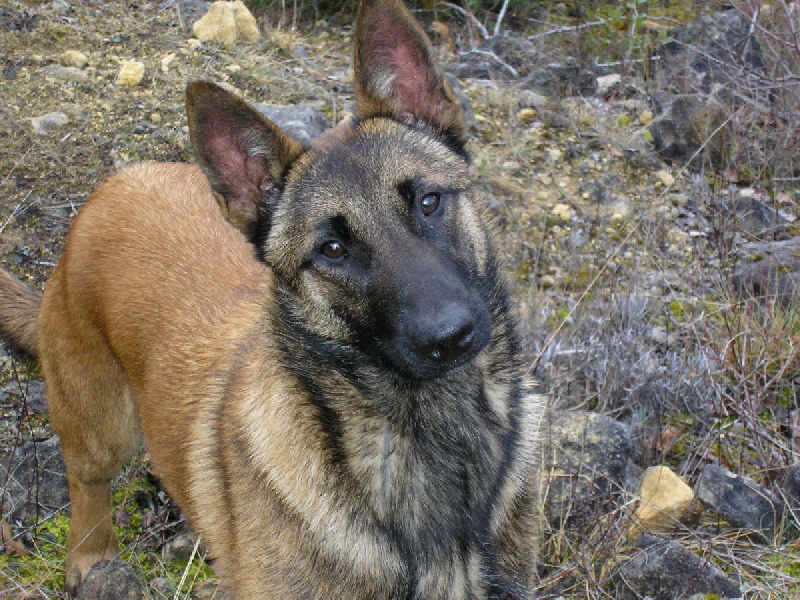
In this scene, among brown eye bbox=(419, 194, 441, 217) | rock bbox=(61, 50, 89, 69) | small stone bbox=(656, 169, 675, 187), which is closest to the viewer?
brown eye bbox=(419, 194, 441, 217)

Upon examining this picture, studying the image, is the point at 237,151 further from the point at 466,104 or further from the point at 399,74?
the point at 466,104

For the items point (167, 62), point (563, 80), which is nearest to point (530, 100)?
point (563, 80)

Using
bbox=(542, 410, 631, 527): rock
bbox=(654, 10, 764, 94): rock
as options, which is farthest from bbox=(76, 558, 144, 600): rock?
bbox=(654, 10, 764, 94): rock

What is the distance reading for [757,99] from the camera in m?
6.68

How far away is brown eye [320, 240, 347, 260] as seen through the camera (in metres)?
2.74

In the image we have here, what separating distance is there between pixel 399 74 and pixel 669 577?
213 cm

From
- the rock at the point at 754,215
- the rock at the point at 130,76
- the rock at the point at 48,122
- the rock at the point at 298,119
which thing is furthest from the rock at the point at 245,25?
the rock at the point at 754,215

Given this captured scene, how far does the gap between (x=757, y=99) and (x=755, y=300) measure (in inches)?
107

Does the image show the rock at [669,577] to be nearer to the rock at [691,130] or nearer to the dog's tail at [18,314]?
the dog's tail at [18,314]

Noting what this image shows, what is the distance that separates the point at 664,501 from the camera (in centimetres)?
371

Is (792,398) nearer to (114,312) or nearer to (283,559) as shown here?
(283,559)

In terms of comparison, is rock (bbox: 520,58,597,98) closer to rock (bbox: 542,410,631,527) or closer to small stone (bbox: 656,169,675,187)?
small stone (bbox: 656,169,675,187)

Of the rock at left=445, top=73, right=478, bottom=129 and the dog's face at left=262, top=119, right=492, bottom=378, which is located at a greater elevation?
the dog's face at left=262, top=119, right=492, bottom=378

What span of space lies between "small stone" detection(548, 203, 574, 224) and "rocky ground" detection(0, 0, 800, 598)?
0.8 inches
